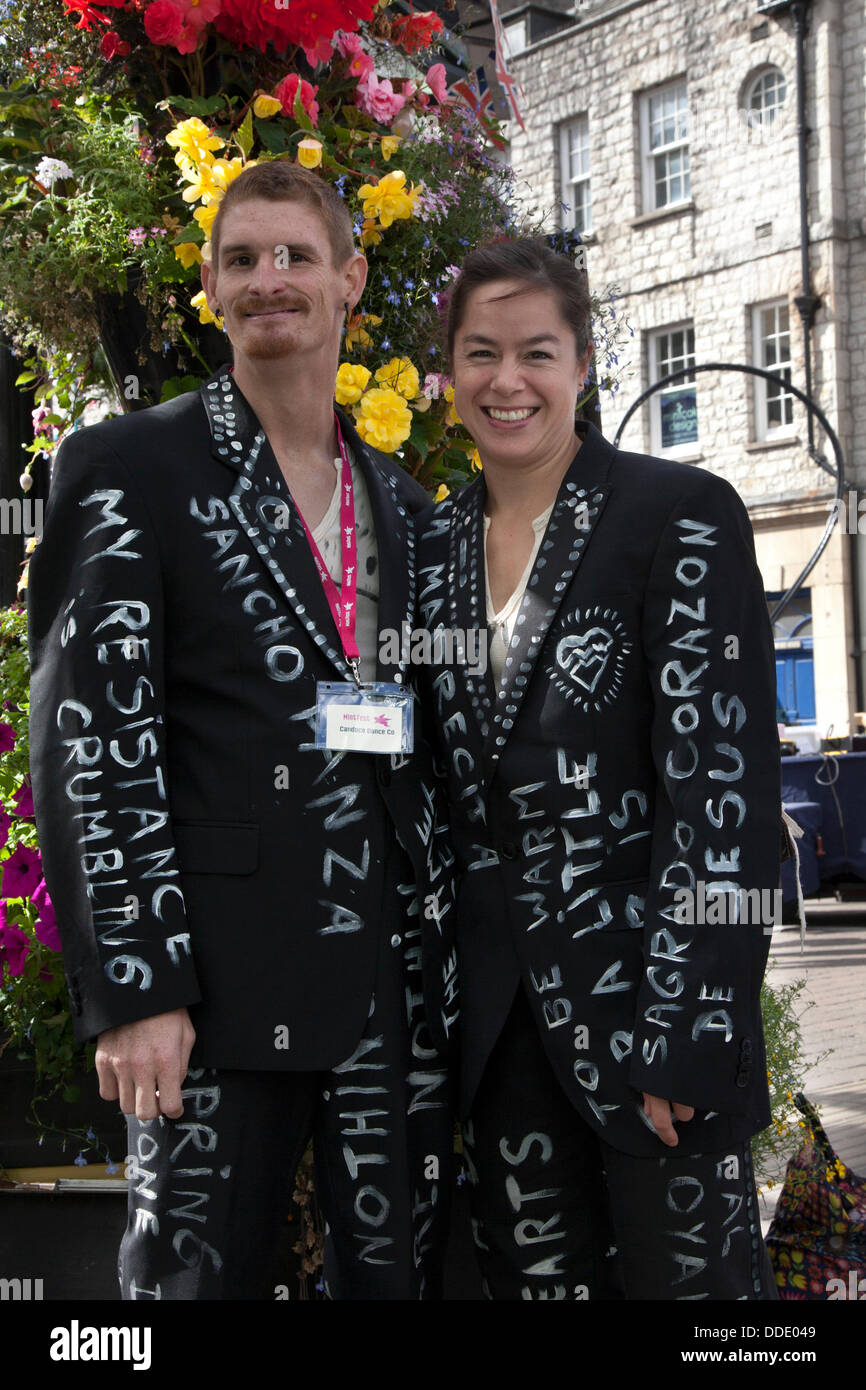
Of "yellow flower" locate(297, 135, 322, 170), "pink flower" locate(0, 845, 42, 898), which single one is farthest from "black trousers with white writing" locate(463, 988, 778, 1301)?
"yellow flower" locate(297, 135, 322, 170)

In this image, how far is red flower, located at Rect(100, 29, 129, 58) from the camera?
3.18 m

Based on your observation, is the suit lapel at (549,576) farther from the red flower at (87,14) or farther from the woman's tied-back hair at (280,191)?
the red flower at (87,14)

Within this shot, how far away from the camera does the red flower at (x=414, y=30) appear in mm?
3479

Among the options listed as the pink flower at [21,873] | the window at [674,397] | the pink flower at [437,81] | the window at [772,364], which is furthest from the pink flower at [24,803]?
the window at [674,397]

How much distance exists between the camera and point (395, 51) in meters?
3.51

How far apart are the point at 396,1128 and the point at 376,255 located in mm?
1951

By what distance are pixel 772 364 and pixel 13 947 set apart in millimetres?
18020

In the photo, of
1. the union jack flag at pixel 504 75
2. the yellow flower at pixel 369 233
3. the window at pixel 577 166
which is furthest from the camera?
the window at pixel 577 166

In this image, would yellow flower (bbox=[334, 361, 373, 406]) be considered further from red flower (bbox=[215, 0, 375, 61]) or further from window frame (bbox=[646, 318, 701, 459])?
window frame (bbox=[646, 318, 701, 459])

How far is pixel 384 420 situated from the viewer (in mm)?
3053

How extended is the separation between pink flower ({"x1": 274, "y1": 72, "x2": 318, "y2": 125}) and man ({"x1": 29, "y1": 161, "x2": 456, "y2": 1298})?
0.84 meters

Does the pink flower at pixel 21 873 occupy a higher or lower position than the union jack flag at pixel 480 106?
lower

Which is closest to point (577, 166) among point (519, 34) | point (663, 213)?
point (663, 213)

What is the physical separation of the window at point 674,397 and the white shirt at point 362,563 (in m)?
18.2
